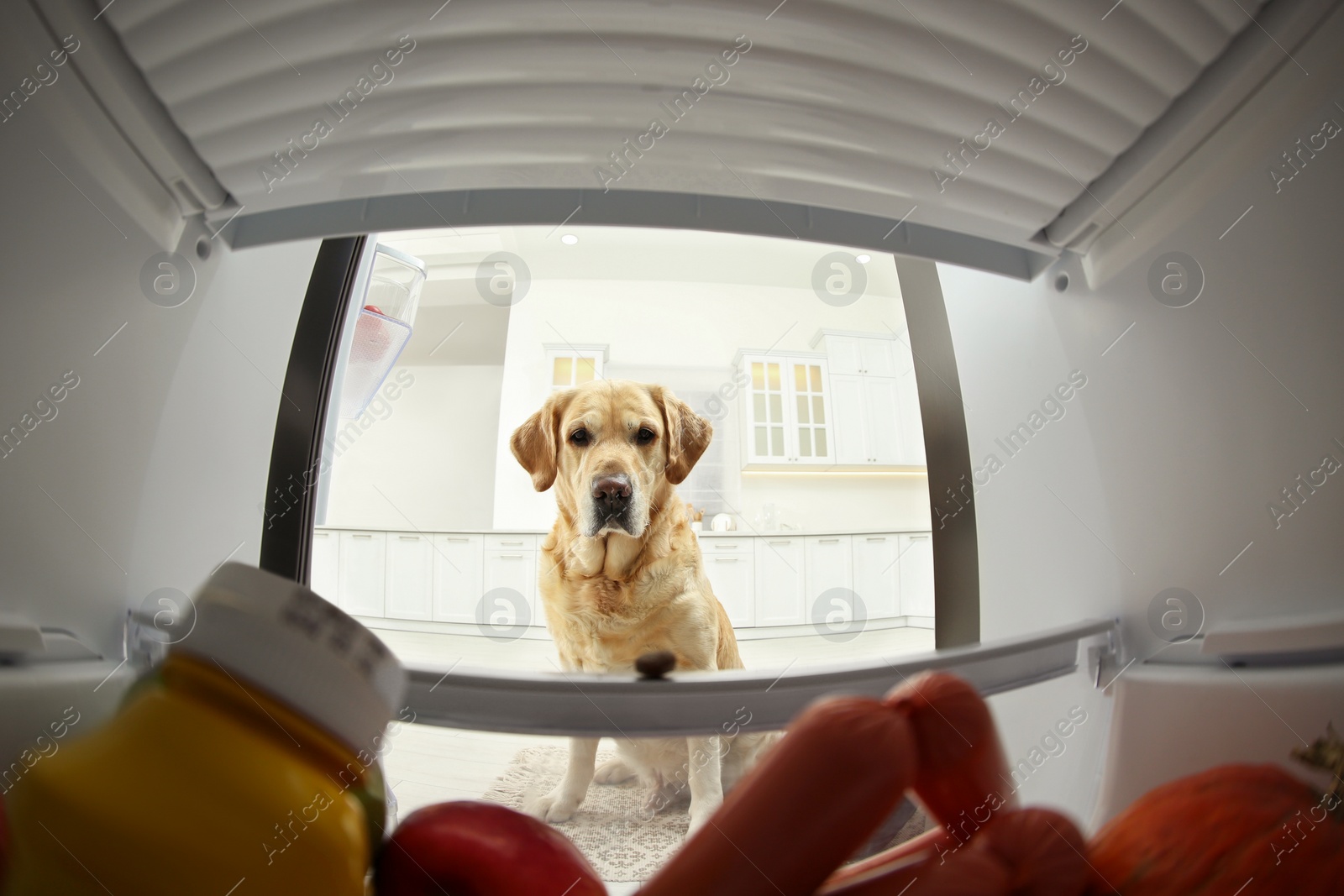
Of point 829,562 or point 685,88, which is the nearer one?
point 685,88

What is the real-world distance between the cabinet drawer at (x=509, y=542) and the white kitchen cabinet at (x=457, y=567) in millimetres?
32

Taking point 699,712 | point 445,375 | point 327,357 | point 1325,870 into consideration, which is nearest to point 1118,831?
point 1325,870

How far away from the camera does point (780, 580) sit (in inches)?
104

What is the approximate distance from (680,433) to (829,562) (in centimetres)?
→ 225

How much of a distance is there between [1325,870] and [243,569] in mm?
337

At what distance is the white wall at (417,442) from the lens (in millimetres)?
782

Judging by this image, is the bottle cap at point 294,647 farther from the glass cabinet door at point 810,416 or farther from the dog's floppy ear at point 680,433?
the glass cabinet door at point 810,416

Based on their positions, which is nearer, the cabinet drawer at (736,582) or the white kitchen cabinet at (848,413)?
the cabinet drawer at (736,582)

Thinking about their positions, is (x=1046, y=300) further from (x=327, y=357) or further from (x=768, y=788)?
(x=327, y=357)

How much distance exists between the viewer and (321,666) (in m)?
0.15

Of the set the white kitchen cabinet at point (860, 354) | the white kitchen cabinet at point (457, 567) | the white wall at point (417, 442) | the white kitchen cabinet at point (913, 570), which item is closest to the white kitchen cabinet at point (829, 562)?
the white kitchen cabinet at point (913, 570)

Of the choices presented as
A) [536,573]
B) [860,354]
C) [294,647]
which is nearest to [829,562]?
[860,354]

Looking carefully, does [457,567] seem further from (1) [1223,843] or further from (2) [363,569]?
(1) [1223,843]

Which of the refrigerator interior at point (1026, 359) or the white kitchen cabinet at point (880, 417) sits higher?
the white kitchen cabinet at point (880, 417)
